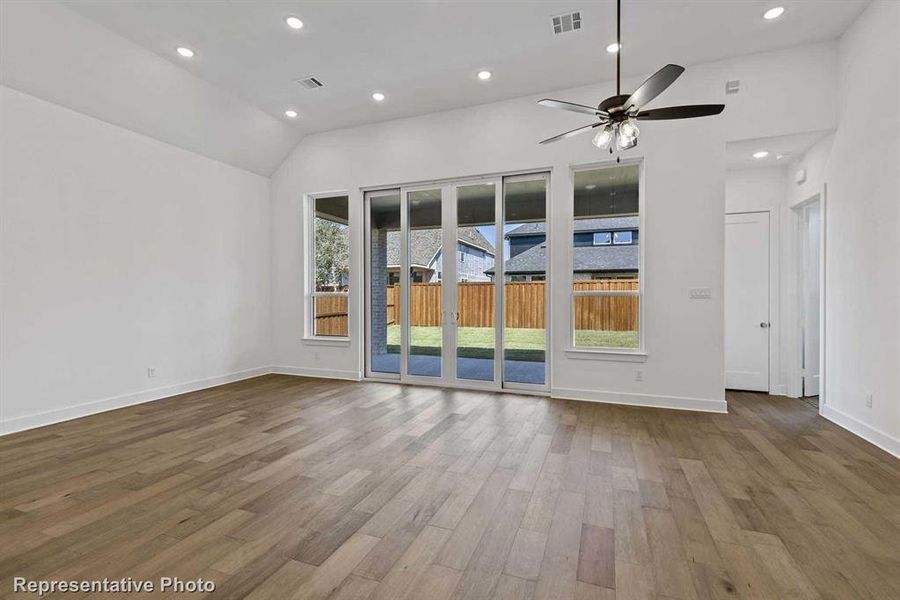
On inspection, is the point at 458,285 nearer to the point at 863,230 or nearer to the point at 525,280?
the point at 525,280

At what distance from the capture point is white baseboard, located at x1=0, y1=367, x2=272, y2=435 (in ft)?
12.6

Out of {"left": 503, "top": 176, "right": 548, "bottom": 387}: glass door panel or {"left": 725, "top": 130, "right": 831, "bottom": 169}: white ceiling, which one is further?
{"left": 503, "top": 176, "right": 548, "bottom": 387}: glass door panel

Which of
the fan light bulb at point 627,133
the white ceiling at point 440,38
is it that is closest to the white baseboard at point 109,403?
the white ceiling at point 440,38

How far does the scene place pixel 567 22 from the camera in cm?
384

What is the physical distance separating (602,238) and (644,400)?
200 centimetres

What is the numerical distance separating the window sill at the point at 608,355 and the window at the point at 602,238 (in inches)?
52.3

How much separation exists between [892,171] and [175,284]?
24.6 feet

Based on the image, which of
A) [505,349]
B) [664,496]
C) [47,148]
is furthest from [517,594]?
[47,148]

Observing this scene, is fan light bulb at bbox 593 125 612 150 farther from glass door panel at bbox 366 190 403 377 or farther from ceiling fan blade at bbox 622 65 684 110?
glass door panel at bbox 366 190 403 377

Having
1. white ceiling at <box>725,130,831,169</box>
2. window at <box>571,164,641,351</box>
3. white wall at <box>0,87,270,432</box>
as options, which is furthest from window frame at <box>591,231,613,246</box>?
white wall at <box>0,87,270,432</box>

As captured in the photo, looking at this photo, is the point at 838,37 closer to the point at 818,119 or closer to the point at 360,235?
the point at 818,119

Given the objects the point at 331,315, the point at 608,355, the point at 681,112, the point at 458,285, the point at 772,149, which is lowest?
the point at 608,355

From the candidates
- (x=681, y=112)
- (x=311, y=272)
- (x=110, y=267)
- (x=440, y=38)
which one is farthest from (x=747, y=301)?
(x=110, y=267)

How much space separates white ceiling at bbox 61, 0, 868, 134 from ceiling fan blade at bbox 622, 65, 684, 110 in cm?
149
